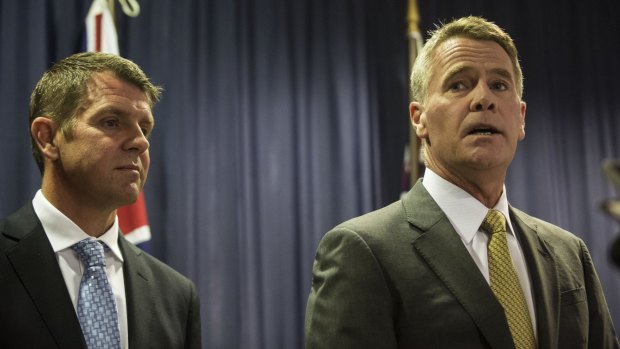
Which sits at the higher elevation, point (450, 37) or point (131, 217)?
point (450, 37)

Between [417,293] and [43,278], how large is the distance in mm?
825

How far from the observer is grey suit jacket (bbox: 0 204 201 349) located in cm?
146

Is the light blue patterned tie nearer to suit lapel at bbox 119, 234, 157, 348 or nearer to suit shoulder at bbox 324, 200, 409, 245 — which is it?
suit lapel at bbox 119, 234, 157, 348

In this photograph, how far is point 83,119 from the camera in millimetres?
1729

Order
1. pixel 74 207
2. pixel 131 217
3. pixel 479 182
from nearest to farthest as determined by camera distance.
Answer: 1. pixel 479 182
2. pixel 74 207
3. pixel 131 217

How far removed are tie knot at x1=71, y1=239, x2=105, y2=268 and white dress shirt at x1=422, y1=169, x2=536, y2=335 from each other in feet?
2.62

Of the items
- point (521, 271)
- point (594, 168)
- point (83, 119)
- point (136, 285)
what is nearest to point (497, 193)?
point (521, 271)

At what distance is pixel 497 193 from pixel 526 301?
0.29 metres

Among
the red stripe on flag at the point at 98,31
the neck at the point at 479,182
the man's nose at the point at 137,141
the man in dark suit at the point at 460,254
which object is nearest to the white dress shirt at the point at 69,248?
the man's nose at the point at 137,141

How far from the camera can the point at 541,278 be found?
150 cm

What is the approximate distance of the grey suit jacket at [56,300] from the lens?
1457 millimetres

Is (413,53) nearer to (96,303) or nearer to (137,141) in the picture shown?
(137,141)

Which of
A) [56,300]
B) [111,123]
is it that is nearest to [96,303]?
[56,300]

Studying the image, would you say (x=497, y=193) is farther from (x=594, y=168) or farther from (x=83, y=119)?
(x=594, y=168)
